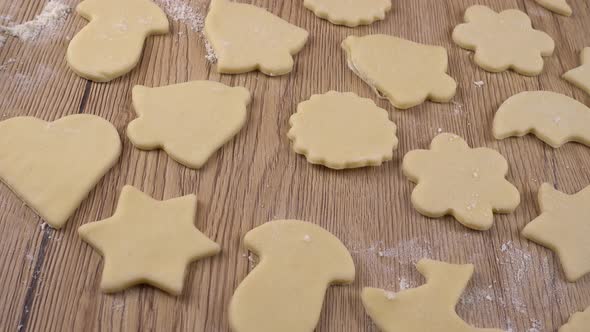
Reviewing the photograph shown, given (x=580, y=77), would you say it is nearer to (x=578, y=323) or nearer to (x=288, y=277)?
(x=578, y=323)

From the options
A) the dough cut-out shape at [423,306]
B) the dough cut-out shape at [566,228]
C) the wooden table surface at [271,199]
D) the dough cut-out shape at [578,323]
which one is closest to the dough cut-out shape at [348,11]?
the wooden table surface at [271,199]

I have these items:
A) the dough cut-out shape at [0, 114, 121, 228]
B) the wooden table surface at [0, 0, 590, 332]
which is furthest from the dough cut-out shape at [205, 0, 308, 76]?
the dough cut-out shape at [0, 114, 121, 228]

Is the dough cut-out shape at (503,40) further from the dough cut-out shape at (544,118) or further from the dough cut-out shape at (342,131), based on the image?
the dough cut-out shape at (342,131)

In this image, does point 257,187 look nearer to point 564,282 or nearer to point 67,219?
point 67,219

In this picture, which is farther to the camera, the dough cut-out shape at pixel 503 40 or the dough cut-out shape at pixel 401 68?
the dough cut-out shape at pixel 503 40

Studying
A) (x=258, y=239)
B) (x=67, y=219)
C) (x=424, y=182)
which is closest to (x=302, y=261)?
(x=258, y=239)

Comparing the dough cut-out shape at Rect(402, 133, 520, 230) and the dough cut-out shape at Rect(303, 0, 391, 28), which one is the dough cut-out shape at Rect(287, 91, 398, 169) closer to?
the dough cut-out shape at Rect(402, 133, 520, 230)
